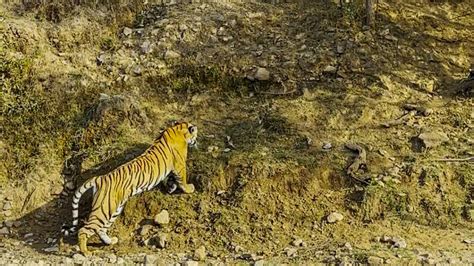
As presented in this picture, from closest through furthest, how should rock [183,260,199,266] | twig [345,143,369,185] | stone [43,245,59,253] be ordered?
rock [183,260,199,266], stone [43,245,59,253], twig [345,143,369,185]

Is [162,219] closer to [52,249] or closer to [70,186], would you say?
[52,249]

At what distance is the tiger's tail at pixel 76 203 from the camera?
6387 mm

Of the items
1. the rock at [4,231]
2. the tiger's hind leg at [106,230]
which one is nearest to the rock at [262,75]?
the tiger's hind leg at [106,230]

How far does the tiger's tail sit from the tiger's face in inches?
Answer: 47.5

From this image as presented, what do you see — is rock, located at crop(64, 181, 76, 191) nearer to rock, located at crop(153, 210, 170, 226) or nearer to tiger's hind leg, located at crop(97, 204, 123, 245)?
tiger's hind leg, located at crop(97, 204, 123, 245)

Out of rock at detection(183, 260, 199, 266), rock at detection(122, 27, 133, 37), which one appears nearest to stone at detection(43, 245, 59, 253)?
rock at detection(183, 260, 199, 266)

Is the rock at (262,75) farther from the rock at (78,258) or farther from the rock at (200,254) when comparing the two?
the rock at (78,258)

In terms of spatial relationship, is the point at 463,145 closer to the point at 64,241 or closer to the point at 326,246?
the point at 326,246

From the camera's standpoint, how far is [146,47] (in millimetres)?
8773

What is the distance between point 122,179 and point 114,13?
12.2 feet

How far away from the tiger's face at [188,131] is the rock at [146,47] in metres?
1.92

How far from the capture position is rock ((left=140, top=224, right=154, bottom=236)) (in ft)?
21.5

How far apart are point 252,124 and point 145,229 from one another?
1996 millimetres

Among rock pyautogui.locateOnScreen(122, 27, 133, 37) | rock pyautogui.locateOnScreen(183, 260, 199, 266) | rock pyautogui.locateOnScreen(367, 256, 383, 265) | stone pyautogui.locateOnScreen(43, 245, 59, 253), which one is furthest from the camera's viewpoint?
rock pyautogui.locateOnScreen(122, 27, 133, 37)
